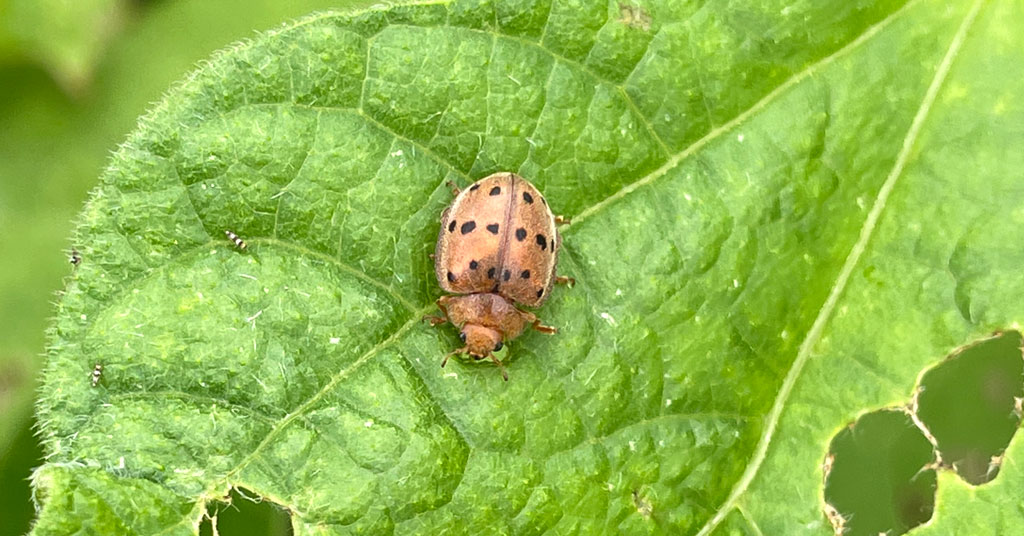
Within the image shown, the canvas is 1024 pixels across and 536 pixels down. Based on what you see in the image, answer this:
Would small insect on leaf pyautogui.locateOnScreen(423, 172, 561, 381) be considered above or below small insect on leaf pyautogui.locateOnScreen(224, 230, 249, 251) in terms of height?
below

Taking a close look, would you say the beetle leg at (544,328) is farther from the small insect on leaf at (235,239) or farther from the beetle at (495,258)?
the small insect on leaf at (235,239)

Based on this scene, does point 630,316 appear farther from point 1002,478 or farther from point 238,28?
point 238,28

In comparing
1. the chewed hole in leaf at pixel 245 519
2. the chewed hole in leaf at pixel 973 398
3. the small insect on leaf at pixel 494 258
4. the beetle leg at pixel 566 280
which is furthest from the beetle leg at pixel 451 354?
the chewed hole in leaf at pixel 973 398

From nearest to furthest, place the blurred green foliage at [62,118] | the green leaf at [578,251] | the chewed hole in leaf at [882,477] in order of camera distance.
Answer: the green leaf at [578,251] → the chewed hole in leaf at [882,477] → the blurred green foliage at [62,118]

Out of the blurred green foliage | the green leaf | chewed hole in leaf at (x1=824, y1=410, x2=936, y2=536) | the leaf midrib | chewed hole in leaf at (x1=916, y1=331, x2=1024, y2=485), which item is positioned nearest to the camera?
the green leaf

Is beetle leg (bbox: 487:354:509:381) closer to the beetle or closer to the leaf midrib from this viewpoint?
the beetle

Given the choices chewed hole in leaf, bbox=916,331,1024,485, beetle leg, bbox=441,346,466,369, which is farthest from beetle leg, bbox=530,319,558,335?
chewed hole in leaf, bbox=916,331,1024,485

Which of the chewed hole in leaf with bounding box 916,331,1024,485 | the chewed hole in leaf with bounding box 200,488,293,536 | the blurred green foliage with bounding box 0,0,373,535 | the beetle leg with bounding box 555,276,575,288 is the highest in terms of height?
the blurred green foliage with bounding box 0,0,373,535
